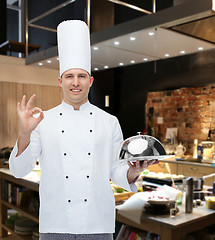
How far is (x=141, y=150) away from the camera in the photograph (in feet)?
3.69

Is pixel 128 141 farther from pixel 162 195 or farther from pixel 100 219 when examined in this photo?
pixel 162 195

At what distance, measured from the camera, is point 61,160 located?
116cm

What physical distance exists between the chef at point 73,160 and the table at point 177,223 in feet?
2.76

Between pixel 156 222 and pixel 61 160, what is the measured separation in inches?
42.5

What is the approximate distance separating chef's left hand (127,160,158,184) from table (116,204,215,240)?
2.77ft

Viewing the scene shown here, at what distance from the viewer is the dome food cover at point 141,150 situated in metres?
1.11

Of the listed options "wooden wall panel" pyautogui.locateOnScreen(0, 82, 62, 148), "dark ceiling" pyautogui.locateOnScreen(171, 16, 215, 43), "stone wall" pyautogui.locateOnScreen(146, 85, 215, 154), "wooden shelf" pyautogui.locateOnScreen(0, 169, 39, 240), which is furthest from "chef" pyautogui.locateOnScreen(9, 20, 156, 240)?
"wooden wall panel" pyautogui.locateOnScreen(0, 82, 62, 148)

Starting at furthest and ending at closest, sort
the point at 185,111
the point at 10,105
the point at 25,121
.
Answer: the point at 10,105
the point at 185,111
the point at 25,121

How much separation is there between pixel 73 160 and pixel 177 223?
106cm

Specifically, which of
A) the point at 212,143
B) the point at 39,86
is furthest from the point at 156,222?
the point at 39,86

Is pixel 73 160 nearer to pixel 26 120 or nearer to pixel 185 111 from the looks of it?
pixel 26 120

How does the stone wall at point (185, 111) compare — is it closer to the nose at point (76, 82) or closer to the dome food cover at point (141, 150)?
the dome food cover at point (141, 150)

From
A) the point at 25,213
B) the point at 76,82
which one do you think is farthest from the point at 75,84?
the point at 25,213

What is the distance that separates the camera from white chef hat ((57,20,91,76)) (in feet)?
3.86
